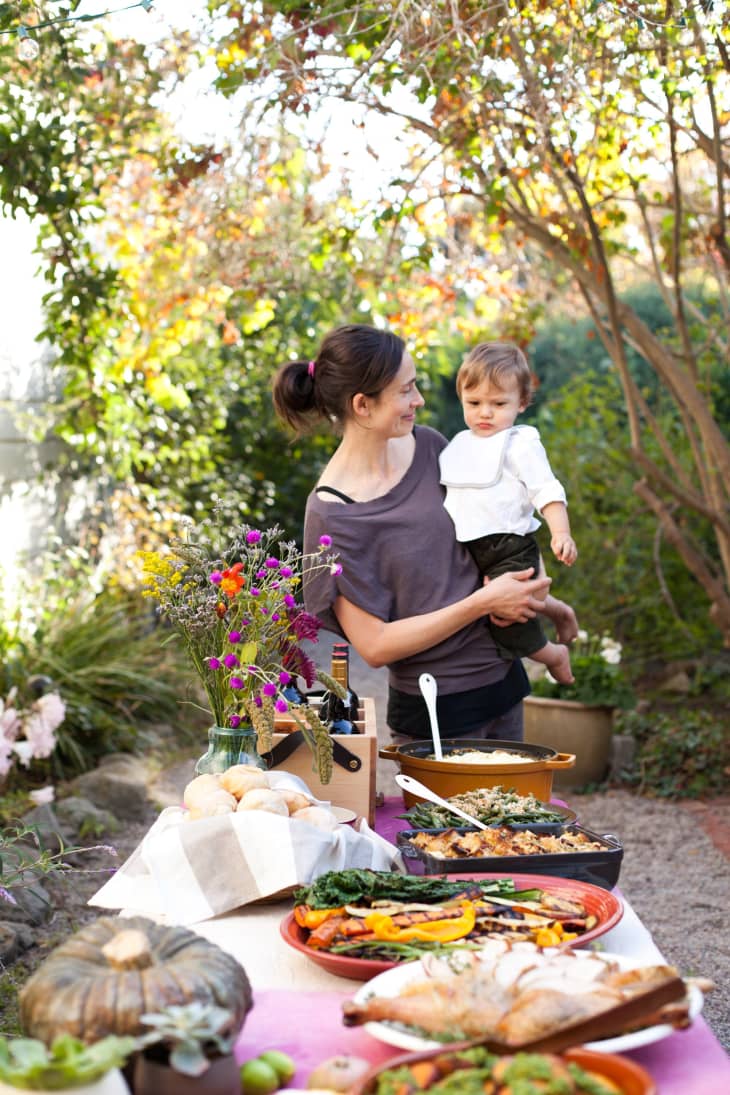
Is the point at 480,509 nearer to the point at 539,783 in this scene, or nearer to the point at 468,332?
the point at 539,783

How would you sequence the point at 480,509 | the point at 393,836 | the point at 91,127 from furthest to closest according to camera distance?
the point at 91,127, the point at 480,509, the point at 393,836

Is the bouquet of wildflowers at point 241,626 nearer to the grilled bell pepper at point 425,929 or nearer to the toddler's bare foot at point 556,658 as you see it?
the grilled bell pepper at point 425,929

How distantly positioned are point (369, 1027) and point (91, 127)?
5013 mm

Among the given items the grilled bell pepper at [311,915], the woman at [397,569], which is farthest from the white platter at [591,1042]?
the woman at [397,569]

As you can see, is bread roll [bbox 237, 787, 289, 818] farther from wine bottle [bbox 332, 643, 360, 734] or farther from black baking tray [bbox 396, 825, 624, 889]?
wine bottle [bbox 332, 643, 360, 734]

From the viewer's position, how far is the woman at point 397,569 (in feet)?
8.57

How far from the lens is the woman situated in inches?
103

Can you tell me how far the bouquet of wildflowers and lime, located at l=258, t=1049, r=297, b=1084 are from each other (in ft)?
2.61

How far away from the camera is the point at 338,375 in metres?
2.72

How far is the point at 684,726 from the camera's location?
640 cm

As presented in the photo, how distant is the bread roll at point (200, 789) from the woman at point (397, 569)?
2.29 ft

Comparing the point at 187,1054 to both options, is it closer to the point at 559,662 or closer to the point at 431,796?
the point at 431,796

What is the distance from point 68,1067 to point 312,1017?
0.40m

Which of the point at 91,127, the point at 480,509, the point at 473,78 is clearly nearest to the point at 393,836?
the point at 480,509
